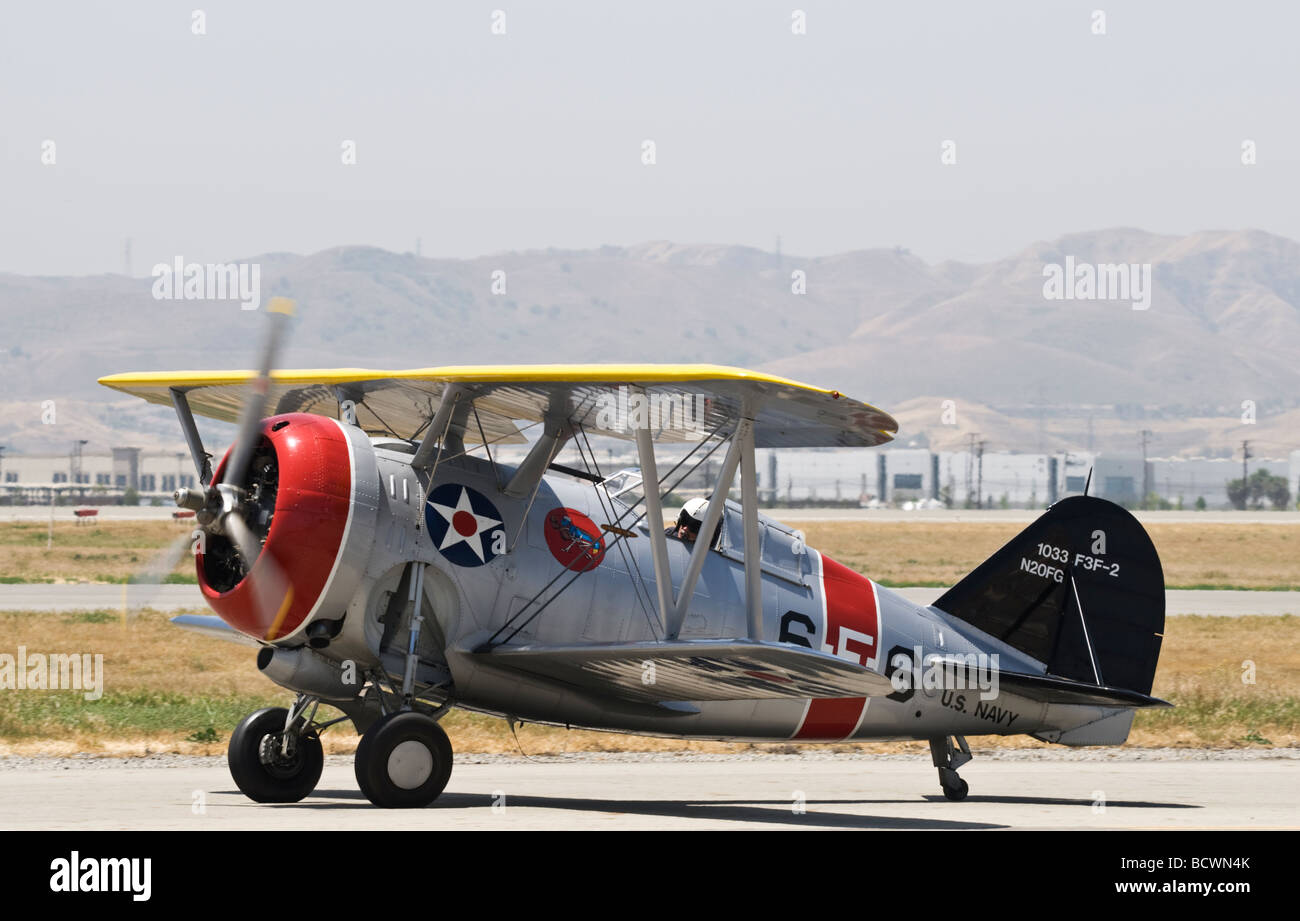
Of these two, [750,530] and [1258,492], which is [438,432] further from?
[1258,492]

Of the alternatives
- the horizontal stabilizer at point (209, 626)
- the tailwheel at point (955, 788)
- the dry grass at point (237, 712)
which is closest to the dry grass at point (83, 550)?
the dry grass at point (237, 712)

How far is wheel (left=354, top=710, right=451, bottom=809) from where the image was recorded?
11.6m

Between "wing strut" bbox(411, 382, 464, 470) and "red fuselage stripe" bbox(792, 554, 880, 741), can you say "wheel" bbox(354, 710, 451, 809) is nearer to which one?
"wing strut" bbox(411, 382, 464, 470)

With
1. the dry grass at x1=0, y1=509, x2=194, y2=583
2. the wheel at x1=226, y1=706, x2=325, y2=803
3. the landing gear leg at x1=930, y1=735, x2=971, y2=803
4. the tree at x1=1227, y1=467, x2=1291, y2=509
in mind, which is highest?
the wheel at x1=226, y1=706, x2=325, y2=803

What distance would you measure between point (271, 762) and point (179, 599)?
24.5m

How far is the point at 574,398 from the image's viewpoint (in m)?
12.7

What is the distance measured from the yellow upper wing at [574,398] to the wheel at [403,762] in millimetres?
2379

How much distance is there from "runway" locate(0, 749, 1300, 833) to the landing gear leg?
0.62 feet

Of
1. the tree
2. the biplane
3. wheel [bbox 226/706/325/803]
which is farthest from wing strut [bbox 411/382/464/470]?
the tree

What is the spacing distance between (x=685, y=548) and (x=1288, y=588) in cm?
4022

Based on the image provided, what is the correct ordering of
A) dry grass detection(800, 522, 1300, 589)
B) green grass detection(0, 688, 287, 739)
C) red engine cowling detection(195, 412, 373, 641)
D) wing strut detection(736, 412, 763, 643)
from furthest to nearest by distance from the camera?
dry grass detection(800, 522, 1300, 589) → green grass detection(0, 688, 287, 739) → wing strut detection(736, 412, 763, 643) → red engine cowling detection(195, 412, 373, 641)

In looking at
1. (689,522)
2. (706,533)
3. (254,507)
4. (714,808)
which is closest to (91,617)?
(689,522)

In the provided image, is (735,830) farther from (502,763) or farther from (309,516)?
(502,763)

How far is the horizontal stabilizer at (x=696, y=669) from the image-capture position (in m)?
11.5
